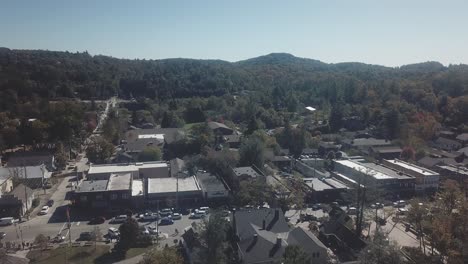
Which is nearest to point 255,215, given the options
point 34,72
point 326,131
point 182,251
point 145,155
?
point 182,251

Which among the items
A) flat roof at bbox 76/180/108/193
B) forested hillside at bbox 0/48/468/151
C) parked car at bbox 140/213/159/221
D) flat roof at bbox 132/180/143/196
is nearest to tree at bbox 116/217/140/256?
parked car at bbox 140/213/159/221

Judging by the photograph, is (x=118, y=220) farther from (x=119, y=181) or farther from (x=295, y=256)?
(x=295, y=256)

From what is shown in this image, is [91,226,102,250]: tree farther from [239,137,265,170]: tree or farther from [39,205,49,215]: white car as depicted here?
[239,137,265,170]: tree

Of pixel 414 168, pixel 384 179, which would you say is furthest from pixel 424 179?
pixel 384 179

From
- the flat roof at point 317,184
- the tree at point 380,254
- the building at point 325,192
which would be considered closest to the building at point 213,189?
the building at point 325,192

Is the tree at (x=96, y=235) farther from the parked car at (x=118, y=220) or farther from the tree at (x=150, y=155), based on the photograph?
the tree at (x=150, y=155)

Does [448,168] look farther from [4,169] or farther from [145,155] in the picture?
[4,169]
